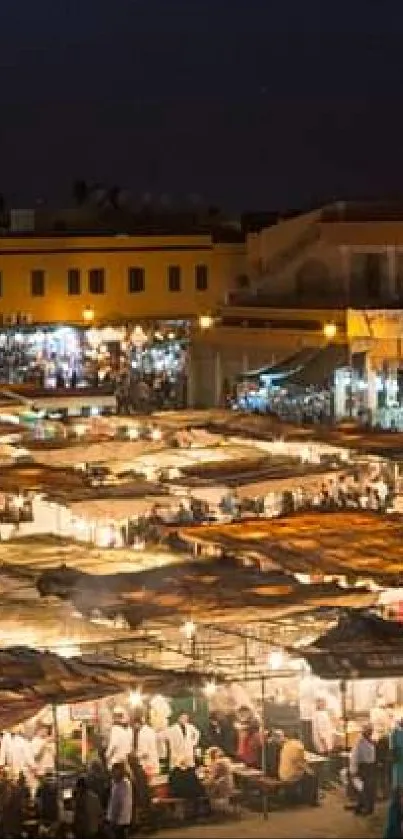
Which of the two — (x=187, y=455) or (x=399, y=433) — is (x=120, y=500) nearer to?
(x=187, y=455)

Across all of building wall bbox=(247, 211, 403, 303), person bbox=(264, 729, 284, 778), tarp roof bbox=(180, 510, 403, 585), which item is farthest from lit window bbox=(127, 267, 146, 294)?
person bbox=(264, 729, 284, 778)

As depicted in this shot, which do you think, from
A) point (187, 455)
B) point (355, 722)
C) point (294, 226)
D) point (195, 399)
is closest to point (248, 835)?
point (355, 722)

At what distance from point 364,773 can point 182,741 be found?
4.46 ft

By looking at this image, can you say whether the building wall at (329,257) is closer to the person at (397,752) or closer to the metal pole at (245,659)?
the metal pole at (245,659)

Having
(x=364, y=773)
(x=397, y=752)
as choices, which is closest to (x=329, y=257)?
(x=397, y=752)

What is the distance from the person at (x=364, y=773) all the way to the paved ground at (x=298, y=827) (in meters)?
0.09

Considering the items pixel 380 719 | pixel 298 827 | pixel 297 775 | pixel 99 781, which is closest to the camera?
pixel 298 827

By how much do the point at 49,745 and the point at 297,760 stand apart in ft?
5.66

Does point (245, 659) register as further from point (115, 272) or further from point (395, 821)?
point (115, 272)

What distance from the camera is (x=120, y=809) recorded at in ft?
47.1

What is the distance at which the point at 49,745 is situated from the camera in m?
15.4

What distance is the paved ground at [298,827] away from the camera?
1430 cm

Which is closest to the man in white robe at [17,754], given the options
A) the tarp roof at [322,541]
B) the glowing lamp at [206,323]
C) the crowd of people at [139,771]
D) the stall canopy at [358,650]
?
the crowd of people at [139,771]

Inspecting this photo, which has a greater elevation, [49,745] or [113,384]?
[113,384]
